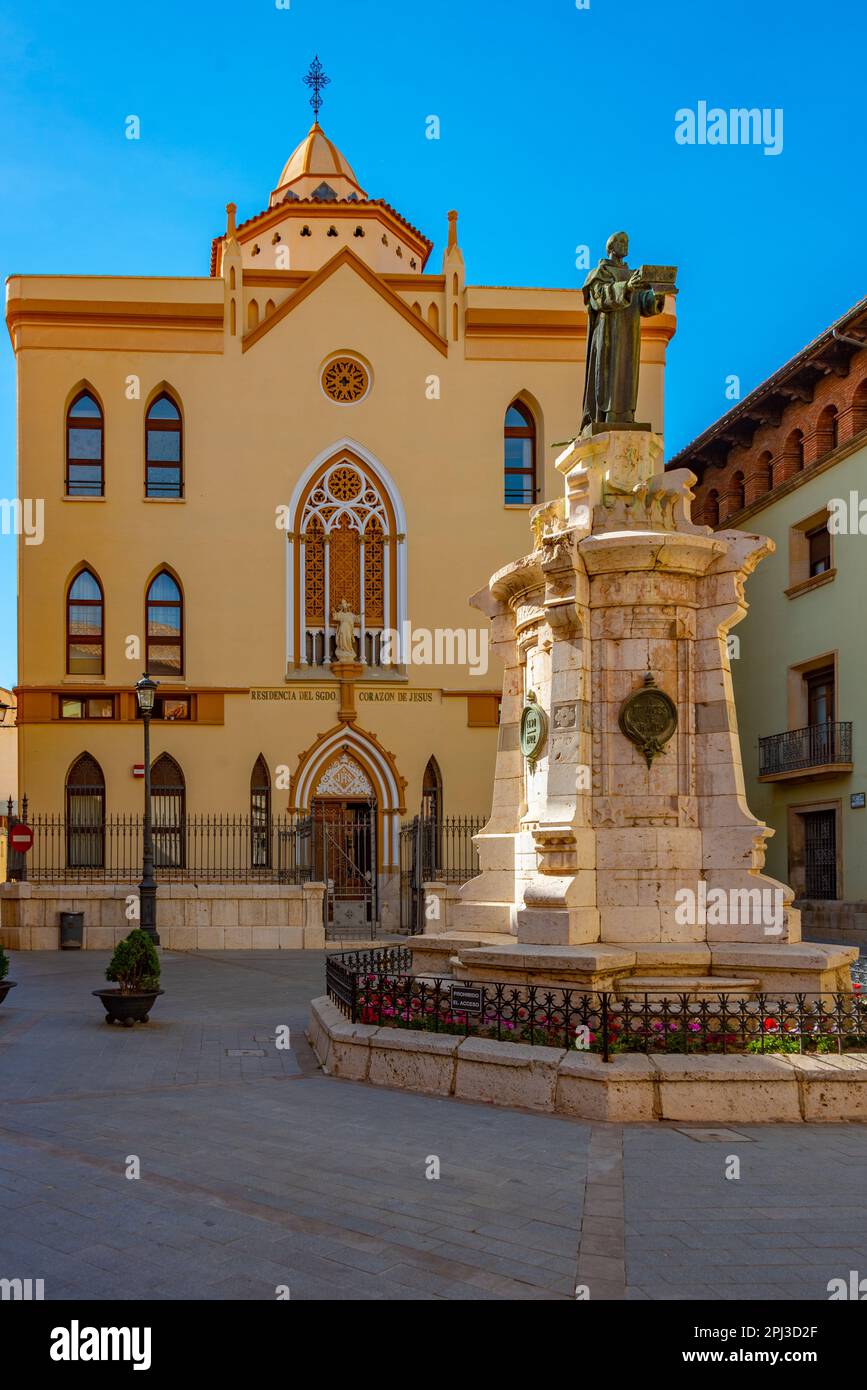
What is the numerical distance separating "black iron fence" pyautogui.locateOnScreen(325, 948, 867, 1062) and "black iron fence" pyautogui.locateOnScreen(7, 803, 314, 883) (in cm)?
1691

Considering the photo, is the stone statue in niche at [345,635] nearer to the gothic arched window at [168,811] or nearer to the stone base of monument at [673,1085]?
the gothic arched window at [168,811]

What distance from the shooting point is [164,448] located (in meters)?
29.8

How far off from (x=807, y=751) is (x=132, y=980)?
18239 millimetres

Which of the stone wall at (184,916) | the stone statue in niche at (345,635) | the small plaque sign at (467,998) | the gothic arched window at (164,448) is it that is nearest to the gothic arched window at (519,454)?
the stone statue in niche at (345,635)

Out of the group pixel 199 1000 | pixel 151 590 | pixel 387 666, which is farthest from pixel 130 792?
pixel 199 1000

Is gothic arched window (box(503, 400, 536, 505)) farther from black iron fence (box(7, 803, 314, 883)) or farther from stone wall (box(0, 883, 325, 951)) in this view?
stone wall (box(0, 883, 325, 951))

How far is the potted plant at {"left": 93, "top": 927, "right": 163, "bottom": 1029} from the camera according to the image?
12.8m

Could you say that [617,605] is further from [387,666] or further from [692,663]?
[387,666]

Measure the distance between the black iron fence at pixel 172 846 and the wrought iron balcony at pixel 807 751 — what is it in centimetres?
1086

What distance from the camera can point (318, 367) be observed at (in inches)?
1184

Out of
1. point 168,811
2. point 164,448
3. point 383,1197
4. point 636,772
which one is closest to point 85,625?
point 164,448

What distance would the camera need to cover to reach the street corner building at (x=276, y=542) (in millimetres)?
28359

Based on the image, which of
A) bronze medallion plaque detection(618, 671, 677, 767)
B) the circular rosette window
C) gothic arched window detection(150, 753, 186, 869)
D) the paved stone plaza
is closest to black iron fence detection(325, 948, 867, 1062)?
the paved stone plaza
